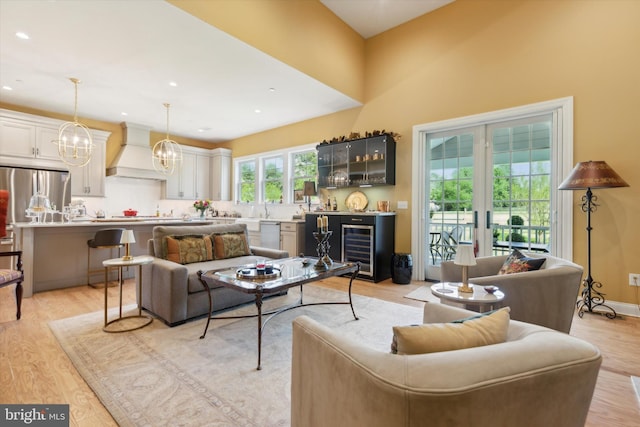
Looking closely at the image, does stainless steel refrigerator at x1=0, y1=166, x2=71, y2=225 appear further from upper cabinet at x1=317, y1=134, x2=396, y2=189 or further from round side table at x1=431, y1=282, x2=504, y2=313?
round side table at x1=431, y1=282, x2=504, y2=313

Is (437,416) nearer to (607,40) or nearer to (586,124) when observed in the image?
(586,124)

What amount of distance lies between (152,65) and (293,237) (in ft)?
11.1

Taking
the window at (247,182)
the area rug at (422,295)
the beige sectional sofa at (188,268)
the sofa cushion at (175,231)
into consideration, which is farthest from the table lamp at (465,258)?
the window at (247,182)

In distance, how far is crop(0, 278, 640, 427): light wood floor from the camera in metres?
1.71

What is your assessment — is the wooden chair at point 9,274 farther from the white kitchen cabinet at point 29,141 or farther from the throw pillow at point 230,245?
the white kitchen cabinet at point 29,141

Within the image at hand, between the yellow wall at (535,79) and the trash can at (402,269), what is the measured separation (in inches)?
16.8

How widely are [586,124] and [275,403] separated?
14.3 ft

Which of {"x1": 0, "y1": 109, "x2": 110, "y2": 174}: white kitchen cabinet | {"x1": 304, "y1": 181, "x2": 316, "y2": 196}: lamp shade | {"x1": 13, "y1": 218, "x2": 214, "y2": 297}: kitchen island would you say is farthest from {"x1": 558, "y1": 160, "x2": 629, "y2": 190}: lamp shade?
{"x1": 0, "y1": 109, "x2": 110, "y2": 174}: white kitchen cabinet

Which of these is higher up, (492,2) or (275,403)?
(492,2)

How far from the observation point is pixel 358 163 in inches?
210

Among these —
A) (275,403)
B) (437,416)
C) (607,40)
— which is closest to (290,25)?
(607,40)

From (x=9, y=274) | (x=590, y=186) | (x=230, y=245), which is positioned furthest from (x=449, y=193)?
(x=9, y=274)

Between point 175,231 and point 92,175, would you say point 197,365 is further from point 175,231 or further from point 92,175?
point 92,175

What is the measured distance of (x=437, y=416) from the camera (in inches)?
27.0
